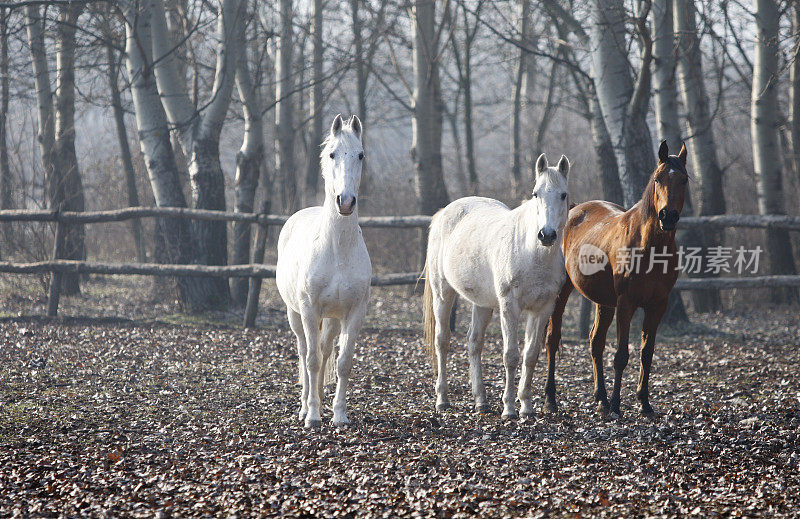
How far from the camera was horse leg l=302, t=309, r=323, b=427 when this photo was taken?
516cm

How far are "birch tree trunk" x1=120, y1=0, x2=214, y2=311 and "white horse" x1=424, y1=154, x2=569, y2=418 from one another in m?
5.28

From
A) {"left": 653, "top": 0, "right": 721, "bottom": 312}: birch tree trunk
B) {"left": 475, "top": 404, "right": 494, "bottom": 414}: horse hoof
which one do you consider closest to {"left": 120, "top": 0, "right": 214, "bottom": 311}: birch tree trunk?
{"left": 475, "top": 404, "right": 494, "bottom": 414}: horse hoof

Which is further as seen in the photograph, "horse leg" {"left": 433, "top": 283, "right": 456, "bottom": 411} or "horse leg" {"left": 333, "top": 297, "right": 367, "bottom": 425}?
"horse leg" {"left": 433, "top": 283, "right": 456, "bottom": 411}

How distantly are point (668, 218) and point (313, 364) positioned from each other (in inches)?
105

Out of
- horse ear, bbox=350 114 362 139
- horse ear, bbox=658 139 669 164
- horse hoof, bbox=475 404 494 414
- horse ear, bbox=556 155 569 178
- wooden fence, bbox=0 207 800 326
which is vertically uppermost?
horse ear, bbox=350 114 362 139

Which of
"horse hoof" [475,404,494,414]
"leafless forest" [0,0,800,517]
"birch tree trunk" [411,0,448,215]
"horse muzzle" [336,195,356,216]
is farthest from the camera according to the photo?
"birch tree trunk" [411,0,448,215]

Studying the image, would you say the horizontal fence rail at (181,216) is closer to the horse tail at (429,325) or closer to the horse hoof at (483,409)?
the horse tail at (429,325)

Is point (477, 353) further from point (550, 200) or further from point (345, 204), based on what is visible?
point (345, 204)

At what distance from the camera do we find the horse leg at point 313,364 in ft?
16.9

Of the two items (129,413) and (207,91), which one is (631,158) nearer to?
(129,413)

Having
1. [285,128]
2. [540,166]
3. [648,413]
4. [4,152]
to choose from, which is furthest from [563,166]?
[285,128]

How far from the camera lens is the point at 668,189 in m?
4.99

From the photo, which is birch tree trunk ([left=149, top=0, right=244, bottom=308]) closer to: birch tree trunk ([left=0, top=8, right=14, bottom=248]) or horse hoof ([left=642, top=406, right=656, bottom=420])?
birch tree trunk ([left=0, top=8, right=14, bottom=248])

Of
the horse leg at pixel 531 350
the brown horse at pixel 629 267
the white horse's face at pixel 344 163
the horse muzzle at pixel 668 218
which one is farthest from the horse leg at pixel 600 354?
the white horse's face at pixel 344 163
